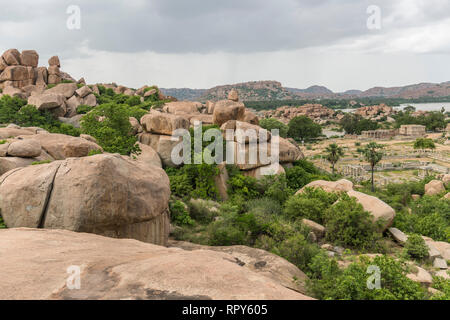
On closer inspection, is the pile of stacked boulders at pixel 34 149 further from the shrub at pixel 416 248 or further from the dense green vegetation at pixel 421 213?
the dense green vegetation at pixel 421 213

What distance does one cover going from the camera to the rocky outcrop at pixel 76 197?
864cm

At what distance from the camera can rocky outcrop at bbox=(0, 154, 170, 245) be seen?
8.64 m

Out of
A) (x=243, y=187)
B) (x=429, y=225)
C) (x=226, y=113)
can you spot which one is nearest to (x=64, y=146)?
(x=243, y=187)

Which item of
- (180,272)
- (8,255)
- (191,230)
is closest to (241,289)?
(180,272)

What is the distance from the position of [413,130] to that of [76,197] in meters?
99.2

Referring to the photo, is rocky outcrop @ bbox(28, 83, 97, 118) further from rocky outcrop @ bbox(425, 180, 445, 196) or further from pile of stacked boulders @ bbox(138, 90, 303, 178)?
rocky outcrop @ bbox(425, 180, 445, 196)

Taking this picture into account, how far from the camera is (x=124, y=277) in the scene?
4781 mm

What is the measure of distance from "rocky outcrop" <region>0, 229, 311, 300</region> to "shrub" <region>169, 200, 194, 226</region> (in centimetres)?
931

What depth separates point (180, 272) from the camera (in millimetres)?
4879

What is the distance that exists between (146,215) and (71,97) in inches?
1697

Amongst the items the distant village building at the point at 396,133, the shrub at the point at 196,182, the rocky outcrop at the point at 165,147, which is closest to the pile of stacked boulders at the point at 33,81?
the rocky outcrop at the point at 165,147

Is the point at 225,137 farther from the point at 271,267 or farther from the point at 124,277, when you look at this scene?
the point at 124,277

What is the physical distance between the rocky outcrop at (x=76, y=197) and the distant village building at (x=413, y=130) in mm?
96527
